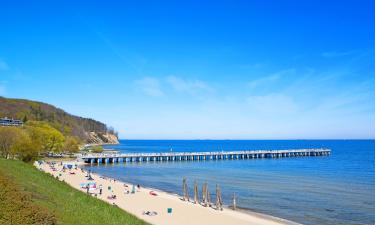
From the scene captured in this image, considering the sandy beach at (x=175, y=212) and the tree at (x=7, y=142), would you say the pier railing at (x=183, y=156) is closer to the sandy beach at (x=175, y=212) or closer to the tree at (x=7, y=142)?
the tree at (x=7, y=142)

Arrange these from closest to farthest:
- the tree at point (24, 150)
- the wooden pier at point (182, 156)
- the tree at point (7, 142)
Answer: the tree at point (24, 150), the tree at point (7, 142), the wooden pier at point (182, 156)

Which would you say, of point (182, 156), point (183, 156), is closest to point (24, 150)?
point (182, 156)

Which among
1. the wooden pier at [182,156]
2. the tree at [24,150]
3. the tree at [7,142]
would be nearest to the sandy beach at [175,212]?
the tree at [24,150]

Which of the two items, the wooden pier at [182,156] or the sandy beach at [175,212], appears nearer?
the sandy beach at [175,212]

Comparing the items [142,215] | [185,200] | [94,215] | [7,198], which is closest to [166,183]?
[185,200]

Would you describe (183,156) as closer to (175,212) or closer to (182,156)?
(182,156)

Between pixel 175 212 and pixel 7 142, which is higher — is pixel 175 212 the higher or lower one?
the lower one

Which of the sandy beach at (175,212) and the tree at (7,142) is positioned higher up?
the tree at (7,142)

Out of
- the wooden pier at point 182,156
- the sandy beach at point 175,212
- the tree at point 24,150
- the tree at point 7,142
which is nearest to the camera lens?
the sandy beach at point 175,212

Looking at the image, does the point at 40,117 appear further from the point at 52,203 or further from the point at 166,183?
the point at 52,203

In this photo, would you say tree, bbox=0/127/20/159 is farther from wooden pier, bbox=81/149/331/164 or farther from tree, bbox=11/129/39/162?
wooden pier, bbox=81/149/331/164

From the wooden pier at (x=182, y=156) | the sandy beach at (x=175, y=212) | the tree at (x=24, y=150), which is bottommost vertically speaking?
the sandy beach at (x=175, y=212)

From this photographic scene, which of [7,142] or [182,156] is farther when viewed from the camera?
[182,156]

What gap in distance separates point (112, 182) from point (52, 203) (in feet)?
124
